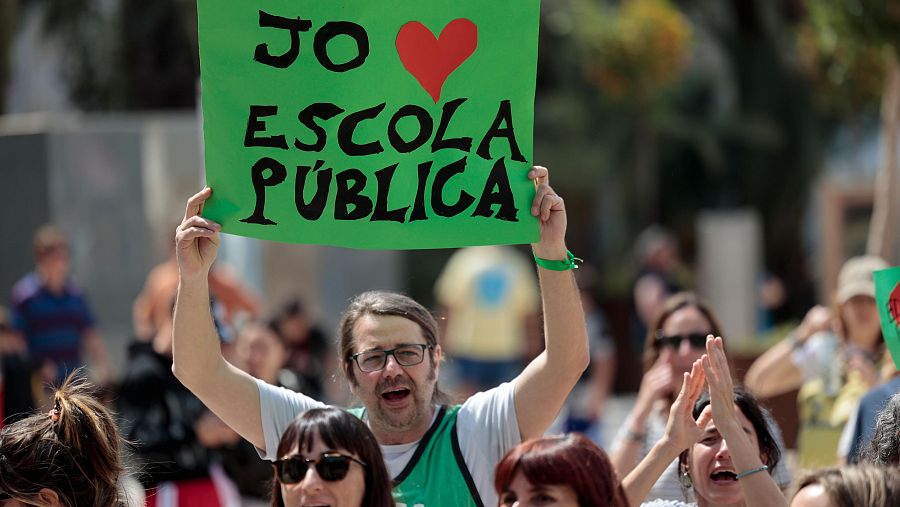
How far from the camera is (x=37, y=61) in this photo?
69.4 feet

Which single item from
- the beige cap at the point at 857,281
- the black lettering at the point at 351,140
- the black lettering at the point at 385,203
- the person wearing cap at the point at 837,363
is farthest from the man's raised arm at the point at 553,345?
the beige cap at the point at 857,281

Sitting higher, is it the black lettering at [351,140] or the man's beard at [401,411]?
the black lettering at [351,140]

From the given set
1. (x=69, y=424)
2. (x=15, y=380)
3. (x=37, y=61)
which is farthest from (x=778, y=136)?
(x=69, y=424)

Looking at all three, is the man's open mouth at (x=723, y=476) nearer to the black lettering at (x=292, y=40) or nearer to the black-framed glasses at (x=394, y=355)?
the black-framed glasses at (x=394, y=355)

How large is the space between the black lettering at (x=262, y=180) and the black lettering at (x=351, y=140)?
18 centimetres

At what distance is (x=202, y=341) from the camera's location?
4336mm

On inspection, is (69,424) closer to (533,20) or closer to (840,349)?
(533,20)

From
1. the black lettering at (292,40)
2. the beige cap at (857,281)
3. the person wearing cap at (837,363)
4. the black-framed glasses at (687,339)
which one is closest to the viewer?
the black lettering at (292,40)

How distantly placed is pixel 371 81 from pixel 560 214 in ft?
2.17

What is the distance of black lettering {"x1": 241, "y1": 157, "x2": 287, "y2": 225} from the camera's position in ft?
14.5

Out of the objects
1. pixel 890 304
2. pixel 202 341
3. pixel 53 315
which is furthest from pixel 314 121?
pixel 53 315

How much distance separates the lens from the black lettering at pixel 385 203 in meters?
4.46

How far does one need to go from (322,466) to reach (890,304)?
2.33 m

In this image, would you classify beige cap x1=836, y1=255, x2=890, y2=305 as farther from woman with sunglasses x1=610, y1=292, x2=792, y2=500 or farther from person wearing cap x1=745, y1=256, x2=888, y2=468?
woman with sunglasses x1=610, y1=292, x2=792, y2=500
